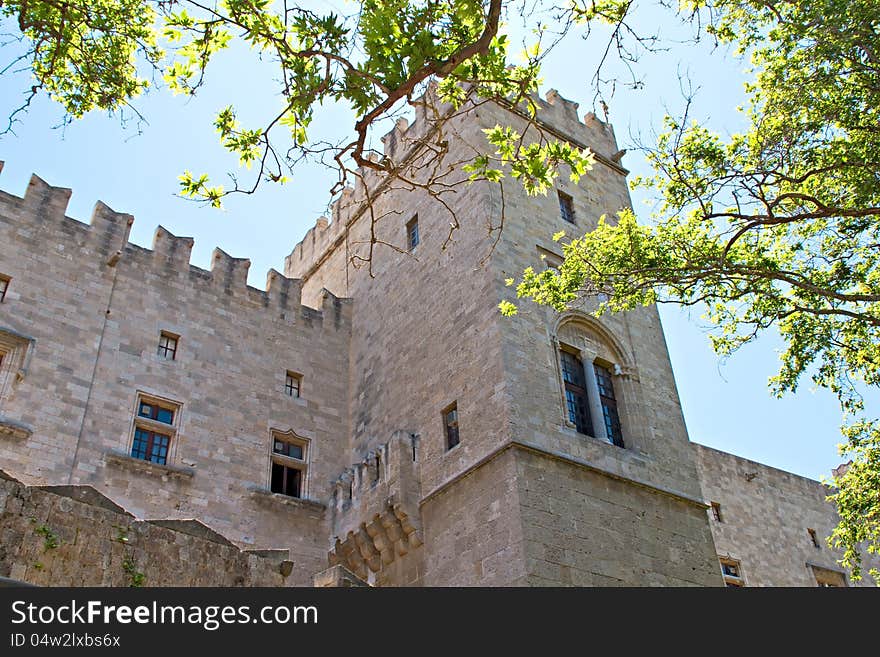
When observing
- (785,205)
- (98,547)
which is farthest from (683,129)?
(98,547)

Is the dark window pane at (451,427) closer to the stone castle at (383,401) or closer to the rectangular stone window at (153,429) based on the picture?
the stone castle at (383,401)

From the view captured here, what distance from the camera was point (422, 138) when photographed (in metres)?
17.7

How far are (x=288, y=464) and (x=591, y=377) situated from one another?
6134mm

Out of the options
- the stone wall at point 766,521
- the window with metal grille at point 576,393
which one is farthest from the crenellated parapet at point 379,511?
the stone wall at point 766,521

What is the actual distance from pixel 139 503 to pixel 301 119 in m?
8.34

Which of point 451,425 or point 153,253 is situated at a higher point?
point 153,253

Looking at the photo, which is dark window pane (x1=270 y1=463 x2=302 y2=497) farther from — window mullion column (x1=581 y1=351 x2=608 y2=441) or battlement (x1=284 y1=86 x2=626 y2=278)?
window mullion column (x1=581 y1=351 x2=608 y2=441)

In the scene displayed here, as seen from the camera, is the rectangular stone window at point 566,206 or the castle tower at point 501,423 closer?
the castle tower at point 501,423

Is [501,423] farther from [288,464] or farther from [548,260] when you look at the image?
[288,464]

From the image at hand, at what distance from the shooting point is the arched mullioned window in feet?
48.9

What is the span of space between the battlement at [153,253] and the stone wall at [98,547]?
8.89 meters

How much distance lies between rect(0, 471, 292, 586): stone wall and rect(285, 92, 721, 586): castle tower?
4.41 m

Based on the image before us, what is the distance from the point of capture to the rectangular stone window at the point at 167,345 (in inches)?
633
